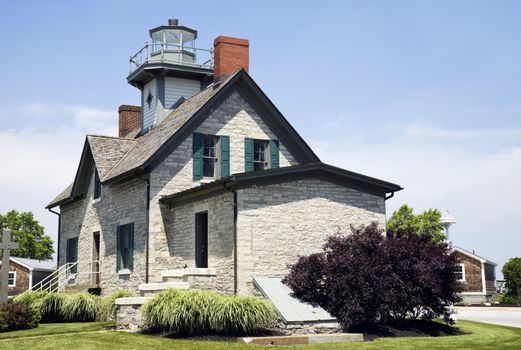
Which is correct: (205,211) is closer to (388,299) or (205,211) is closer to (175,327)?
(175,327)

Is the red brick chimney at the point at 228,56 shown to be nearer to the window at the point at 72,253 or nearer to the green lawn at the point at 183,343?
the window at the point at 72,253

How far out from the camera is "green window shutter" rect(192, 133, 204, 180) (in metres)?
22.2

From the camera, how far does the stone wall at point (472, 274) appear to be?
41875 mm

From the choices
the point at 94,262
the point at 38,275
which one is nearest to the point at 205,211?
the point at 94,262

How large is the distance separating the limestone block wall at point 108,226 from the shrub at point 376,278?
663 cm

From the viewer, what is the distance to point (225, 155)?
74.4ft

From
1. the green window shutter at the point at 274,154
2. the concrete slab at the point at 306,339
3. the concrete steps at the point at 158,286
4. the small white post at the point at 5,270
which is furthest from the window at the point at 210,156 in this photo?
the concrete slab at the point at 306,339

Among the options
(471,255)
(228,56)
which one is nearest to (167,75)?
(228,56)

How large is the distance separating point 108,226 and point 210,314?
10956mm

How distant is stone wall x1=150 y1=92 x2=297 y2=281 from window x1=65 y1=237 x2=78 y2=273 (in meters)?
8.16

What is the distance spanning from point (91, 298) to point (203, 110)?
714 cm

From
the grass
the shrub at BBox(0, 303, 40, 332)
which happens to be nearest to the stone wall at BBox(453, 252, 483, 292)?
the grass

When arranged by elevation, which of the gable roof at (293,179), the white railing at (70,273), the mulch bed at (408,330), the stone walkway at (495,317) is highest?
the gable roof at (293,179)

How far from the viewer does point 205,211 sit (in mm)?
19562
